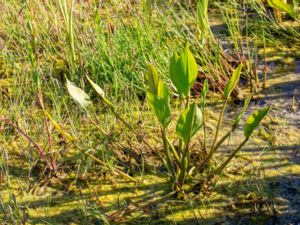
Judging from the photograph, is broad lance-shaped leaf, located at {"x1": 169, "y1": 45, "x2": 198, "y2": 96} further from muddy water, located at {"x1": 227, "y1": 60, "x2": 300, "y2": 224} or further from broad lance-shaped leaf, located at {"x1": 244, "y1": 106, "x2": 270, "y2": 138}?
muddy water, located at {"x1": 227, "y1": 60, "x2": 300, "y2": 224}

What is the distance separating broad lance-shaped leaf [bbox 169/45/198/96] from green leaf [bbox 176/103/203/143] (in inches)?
2.8

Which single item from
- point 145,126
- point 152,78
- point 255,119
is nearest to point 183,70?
point 152,78

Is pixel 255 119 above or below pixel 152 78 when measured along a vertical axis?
below

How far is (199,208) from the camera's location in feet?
4.76

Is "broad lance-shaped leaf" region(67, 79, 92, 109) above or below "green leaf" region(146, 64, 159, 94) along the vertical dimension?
below

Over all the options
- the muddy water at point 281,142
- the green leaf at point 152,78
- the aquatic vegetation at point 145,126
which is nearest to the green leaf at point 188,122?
the aquatic vegetation at point 145,126

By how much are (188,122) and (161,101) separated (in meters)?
0.08

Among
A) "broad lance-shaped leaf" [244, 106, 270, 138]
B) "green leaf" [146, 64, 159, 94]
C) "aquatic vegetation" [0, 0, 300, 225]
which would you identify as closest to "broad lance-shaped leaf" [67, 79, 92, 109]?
"aquatic vegetation" [0, 0, 300, 225]

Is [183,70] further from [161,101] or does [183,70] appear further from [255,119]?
[255,119]

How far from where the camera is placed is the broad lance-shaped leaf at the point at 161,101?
4.35 ft

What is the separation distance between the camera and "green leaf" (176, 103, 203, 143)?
131 centimetres

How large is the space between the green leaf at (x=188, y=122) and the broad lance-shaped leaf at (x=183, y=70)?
7 centimetres

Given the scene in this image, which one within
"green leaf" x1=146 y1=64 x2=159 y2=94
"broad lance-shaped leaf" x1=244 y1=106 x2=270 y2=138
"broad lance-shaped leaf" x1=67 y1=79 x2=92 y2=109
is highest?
"green leaf" x1=146 y1=64 x2=159 y2=94

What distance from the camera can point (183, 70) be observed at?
1.34 m
